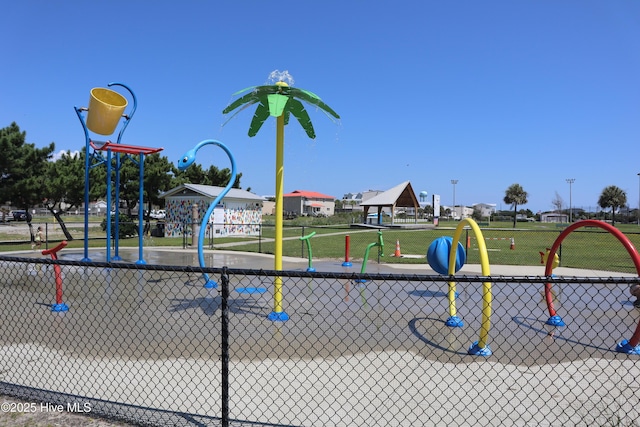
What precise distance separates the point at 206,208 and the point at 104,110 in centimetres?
1417

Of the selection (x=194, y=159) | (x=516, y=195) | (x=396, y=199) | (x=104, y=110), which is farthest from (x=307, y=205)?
(x=194, y=159)

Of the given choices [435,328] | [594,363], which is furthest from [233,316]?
[594,363]

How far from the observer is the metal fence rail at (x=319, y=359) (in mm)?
3781

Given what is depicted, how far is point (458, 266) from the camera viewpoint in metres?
9.03

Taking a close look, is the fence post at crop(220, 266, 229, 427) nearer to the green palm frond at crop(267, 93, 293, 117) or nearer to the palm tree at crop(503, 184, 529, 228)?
the green palm frond at crop(267, 93, 293, 117)

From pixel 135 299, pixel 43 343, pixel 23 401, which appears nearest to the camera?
pixel 23 401

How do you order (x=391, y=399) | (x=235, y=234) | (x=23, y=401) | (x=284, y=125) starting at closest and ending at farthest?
1. (x=23, y=401)
2. (x=391, y=399)
3. (x=284, y=125)
4. (x=235, y=234)

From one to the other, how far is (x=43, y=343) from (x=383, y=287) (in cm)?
706

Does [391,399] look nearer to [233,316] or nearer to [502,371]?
[502,371]

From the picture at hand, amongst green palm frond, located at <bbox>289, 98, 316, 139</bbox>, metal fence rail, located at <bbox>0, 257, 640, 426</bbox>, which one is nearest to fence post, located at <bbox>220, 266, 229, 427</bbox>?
→ metal fence rail, located at <bbox>0, 257, 640, 426</bbox>

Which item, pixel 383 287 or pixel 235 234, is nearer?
pixel 383 287

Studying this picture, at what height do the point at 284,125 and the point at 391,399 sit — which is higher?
the point at 284,125

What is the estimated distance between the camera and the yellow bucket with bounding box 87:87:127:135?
40.4 ft

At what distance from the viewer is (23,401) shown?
3852mm
